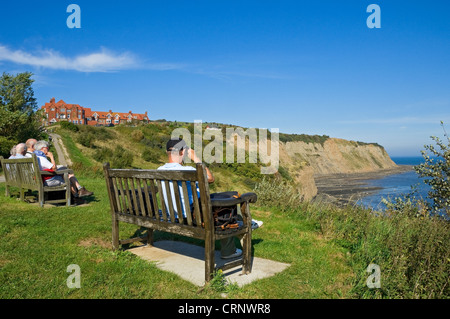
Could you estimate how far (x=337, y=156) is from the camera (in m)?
96.0

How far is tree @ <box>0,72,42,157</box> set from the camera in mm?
20264

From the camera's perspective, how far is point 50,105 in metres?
76.2

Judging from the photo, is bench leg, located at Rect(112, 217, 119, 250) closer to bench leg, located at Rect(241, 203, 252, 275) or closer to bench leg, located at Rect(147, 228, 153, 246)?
bench leg, located at Rect(147, 228, 153, 246)

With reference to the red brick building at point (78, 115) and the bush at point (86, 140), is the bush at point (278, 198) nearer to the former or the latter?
the bush at point (86, 140)

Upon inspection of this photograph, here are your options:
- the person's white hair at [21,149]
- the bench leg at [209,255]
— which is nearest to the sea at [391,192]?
the bench leg at [209,255]

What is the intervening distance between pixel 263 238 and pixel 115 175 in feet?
8.64

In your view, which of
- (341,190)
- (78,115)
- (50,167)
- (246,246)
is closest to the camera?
(246,246)

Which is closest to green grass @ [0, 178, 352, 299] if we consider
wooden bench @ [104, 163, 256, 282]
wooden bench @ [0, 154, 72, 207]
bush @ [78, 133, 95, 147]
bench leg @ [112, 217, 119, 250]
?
bench leg @ [112, 217, 119, 250]

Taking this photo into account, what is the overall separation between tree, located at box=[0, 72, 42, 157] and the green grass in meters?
16.2

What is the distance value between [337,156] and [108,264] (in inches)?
3851

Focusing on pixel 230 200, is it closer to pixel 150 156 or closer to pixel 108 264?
pixel 108 264

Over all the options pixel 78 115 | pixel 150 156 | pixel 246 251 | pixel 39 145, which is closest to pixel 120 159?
pixel 150 156

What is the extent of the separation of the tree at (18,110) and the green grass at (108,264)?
16.2m

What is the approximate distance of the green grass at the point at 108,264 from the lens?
3.21m
